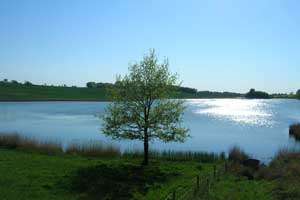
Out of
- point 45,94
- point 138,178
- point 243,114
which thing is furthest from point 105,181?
point 45,94

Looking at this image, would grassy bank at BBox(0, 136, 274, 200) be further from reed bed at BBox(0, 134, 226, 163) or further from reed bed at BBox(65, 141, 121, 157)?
reed bed at BBox(65, 141, 121, 157)

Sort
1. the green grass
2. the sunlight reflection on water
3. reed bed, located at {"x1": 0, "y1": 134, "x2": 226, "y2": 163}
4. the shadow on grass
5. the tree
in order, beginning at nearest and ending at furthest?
1. the shadow on grass
2. the tree
3. reed bed, located at {"x1": 0, "y1": 134, "x2": 226, "y2": 163}
4. the sunlight reflection on water
5. the green grass

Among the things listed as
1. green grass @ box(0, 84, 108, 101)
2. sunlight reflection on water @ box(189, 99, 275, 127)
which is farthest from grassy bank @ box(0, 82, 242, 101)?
sunlight reflection on water @ box(189, 99, 275, 127)

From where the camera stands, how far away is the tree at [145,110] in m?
22.0

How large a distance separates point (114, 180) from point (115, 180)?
0.05 m

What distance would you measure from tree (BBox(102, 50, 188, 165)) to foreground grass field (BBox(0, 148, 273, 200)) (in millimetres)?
1917

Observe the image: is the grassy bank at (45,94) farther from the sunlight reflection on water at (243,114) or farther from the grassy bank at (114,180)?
the grassy bank at (114,180)

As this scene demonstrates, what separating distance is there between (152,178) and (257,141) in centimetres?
2631

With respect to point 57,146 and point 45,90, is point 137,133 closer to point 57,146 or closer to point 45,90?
point 57,146

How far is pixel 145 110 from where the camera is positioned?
72.5ft

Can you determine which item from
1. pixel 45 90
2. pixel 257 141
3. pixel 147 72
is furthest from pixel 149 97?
pixel 45 90

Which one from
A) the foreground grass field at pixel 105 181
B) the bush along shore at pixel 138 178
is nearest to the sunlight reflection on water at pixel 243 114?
the bush along shore at pixel 138 178

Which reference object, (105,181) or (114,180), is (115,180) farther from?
(105,181)

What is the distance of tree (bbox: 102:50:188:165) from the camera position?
22000mm
